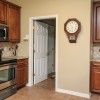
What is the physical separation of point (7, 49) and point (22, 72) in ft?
2.93

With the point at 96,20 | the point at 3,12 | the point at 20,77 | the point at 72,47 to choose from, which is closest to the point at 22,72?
the point at 20,77

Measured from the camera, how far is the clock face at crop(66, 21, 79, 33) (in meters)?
3.72

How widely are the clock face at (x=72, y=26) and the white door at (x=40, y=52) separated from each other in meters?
1.27

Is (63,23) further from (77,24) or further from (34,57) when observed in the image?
(34,57)

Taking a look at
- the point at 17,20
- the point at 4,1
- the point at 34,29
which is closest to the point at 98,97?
the point at 34,29

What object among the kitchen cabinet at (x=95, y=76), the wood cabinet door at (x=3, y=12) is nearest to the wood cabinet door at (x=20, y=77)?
the wood cabinet door at (x=3, y=12)

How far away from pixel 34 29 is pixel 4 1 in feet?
4.00

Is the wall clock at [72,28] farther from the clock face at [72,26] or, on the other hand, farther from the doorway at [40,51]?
the doorway at [40,51]

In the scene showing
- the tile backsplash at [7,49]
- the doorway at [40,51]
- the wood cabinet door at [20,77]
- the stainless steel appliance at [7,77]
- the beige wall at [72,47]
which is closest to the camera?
the stainless steel appliance at [7,77]

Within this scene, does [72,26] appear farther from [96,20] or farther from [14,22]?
[14,22]

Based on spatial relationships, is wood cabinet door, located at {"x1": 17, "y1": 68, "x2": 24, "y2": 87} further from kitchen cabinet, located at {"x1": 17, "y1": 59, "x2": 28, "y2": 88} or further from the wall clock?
the wall clock

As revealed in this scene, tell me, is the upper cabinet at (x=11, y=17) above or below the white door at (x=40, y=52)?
above

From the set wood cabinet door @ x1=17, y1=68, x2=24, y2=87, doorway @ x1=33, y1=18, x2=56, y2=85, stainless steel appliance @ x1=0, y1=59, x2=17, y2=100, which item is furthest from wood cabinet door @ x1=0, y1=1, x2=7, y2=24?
wood cabinet door @ x1=17, y1=68, x2=24, y2=87

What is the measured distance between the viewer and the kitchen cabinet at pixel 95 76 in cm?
372
